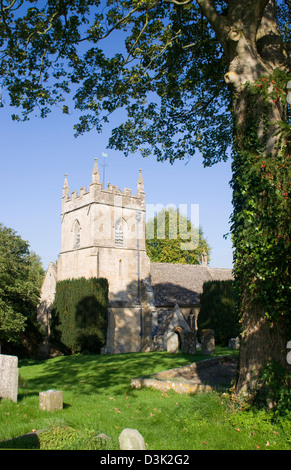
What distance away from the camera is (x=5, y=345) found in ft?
73.8

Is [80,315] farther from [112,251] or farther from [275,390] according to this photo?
[275,390]

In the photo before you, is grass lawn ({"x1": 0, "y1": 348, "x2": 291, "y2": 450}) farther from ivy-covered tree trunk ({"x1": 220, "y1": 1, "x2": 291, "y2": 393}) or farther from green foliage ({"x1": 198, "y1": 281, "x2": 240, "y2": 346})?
green foliage ({"x1": 198, "y1": 281, "x2": 240, "y2": 346})

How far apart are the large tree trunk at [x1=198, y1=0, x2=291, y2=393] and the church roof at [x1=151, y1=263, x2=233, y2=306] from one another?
2438 centimetres

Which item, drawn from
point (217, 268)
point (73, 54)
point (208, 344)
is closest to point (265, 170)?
point (73, 54)

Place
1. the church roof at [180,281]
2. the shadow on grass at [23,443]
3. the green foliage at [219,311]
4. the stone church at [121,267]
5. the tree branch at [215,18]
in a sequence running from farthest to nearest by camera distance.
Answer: the church roof at [180,281], the stone church at [121,267], the green foliage at [219,311], the tree branch at [215,18], the shadow on grass at [23,443]

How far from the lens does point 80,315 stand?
2539 cm

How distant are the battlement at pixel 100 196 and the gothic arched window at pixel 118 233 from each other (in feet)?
5.07

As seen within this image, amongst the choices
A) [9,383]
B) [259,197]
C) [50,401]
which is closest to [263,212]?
[259,197]

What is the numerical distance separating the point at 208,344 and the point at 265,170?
470 inches

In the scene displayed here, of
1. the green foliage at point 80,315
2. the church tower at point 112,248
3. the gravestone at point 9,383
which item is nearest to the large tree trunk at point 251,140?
the gravestone at point 9,383

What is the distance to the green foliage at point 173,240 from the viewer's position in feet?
154

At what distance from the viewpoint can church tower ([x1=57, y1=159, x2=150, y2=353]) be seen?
30.7 meters

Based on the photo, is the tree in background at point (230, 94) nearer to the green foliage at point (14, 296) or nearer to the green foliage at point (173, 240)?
the green foliage at point (14, 296)
